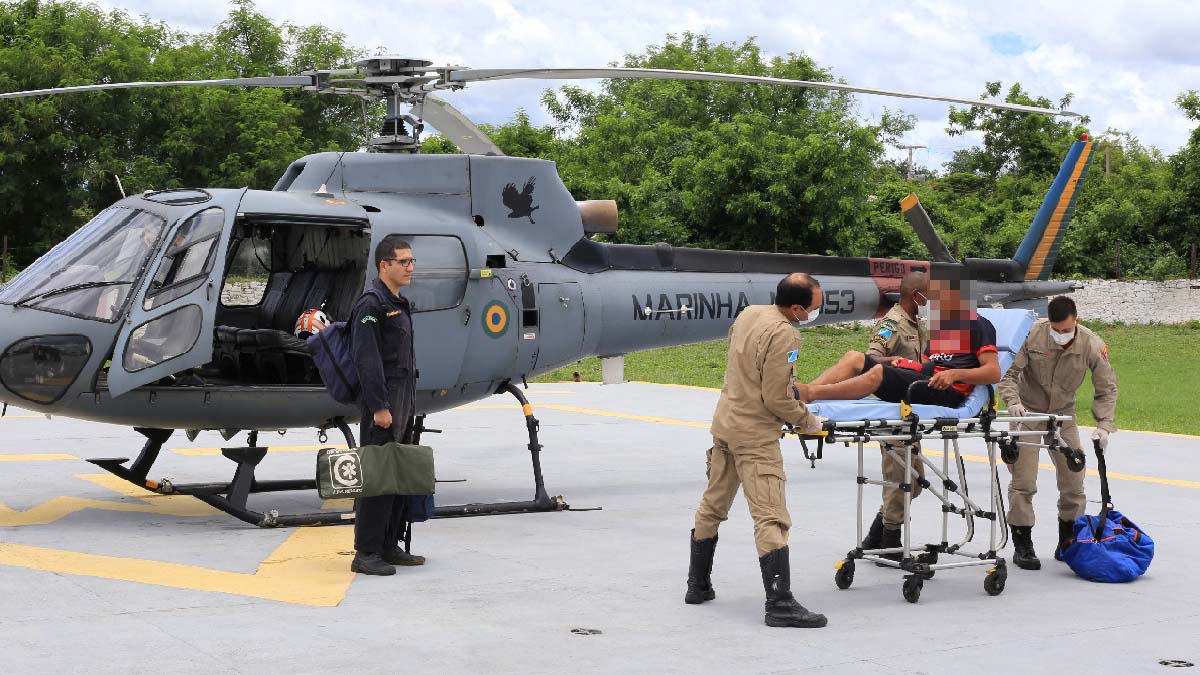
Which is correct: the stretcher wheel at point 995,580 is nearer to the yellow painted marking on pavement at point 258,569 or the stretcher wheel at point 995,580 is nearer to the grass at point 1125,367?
the yellow painted marking on pavement at point 258,569

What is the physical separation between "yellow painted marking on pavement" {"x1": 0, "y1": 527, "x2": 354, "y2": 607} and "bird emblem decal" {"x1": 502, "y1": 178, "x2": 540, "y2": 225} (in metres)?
3.16

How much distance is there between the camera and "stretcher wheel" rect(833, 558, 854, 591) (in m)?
6.78

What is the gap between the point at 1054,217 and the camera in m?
11.6

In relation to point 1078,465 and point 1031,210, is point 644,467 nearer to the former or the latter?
point 1078,465

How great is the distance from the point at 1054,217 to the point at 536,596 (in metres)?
7.07

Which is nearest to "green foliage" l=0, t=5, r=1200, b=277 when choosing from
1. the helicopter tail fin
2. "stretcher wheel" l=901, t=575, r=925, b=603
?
the helicopter tail fin

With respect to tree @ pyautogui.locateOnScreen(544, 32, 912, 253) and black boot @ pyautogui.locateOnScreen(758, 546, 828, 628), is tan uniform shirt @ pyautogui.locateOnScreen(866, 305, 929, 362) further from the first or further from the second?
tree @ pyautogui.locateOnScreen(544, 32, 912, 253)

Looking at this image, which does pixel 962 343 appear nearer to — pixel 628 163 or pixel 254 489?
pixel 254 489

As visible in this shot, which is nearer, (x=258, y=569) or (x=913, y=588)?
(x=913, y=588)

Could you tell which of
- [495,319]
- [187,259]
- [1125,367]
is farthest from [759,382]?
[1125,367]

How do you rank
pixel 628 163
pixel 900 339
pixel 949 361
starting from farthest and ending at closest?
pixel 628 163 < pixel 900 339 < pixel 949 361

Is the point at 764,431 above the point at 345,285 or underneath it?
underneath

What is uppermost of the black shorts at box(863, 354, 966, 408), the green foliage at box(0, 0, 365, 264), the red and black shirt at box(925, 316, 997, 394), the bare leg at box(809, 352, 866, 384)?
the green foliage at box(0, 0, 365, 264)

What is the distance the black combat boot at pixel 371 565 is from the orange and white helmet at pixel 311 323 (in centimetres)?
215
